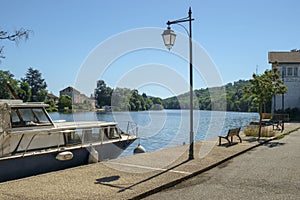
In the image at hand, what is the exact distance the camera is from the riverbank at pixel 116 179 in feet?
26.2

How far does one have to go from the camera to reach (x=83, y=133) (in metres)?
14.8

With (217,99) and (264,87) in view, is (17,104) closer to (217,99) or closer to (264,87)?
(264,87)

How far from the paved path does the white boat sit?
4.93 m

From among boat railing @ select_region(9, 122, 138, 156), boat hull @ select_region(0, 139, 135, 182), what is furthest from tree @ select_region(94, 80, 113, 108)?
boat hull @ select_region(0, 139, 135, 182)

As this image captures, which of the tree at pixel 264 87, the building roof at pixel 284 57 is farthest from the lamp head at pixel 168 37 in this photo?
the building roof at pixel 284 57

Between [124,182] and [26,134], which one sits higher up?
[26,134]

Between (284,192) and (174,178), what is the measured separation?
273cm

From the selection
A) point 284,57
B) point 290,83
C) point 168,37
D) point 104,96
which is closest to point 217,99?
point 104,96

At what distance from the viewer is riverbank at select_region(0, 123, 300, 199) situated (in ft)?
26.2

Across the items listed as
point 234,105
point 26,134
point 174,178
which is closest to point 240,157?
point 174,178

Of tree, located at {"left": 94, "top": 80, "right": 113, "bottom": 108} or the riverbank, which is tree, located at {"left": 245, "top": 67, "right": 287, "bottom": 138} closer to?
tree, located at {"left": 94, "top": 80, "right": 113, "bottom": 108}

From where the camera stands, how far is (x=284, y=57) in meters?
54.3

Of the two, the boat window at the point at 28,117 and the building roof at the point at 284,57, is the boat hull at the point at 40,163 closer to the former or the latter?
the boat window at the point at 28,117

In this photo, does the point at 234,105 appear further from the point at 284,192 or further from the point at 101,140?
the point at 284,192
